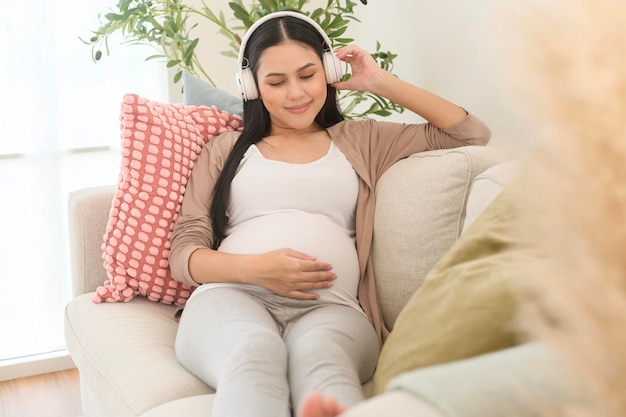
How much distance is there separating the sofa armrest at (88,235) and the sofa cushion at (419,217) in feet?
2.40

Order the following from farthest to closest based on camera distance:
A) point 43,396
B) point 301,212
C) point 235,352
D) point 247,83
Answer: point 43,396, point 247,83, point 301,212, point 235,352

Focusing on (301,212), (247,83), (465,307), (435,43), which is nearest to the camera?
(465,307)

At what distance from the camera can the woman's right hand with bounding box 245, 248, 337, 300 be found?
152 cm

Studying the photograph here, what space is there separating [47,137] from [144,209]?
3.35 ft

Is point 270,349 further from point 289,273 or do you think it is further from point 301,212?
point 301,212

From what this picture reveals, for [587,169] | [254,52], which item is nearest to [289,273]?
[254,52]

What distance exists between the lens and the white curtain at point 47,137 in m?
2.51

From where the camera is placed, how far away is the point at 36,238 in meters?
2.62

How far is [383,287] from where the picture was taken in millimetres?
1640

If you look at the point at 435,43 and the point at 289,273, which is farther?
the point at 435,43

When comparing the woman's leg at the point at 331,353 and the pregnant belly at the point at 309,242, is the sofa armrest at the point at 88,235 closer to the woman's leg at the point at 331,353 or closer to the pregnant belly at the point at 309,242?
the pregnant belly at the point at 309,242

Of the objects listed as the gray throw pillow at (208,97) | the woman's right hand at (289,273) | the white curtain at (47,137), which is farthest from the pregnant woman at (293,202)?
the white curtain at (47,137)

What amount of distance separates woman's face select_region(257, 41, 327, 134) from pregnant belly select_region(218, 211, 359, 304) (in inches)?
10.6

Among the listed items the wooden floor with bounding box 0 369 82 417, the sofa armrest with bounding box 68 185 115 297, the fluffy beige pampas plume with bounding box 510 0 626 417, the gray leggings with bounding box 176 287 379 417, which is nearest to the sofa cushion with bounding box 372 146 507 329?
the gray leggings with bounding box 176 287 379 417
